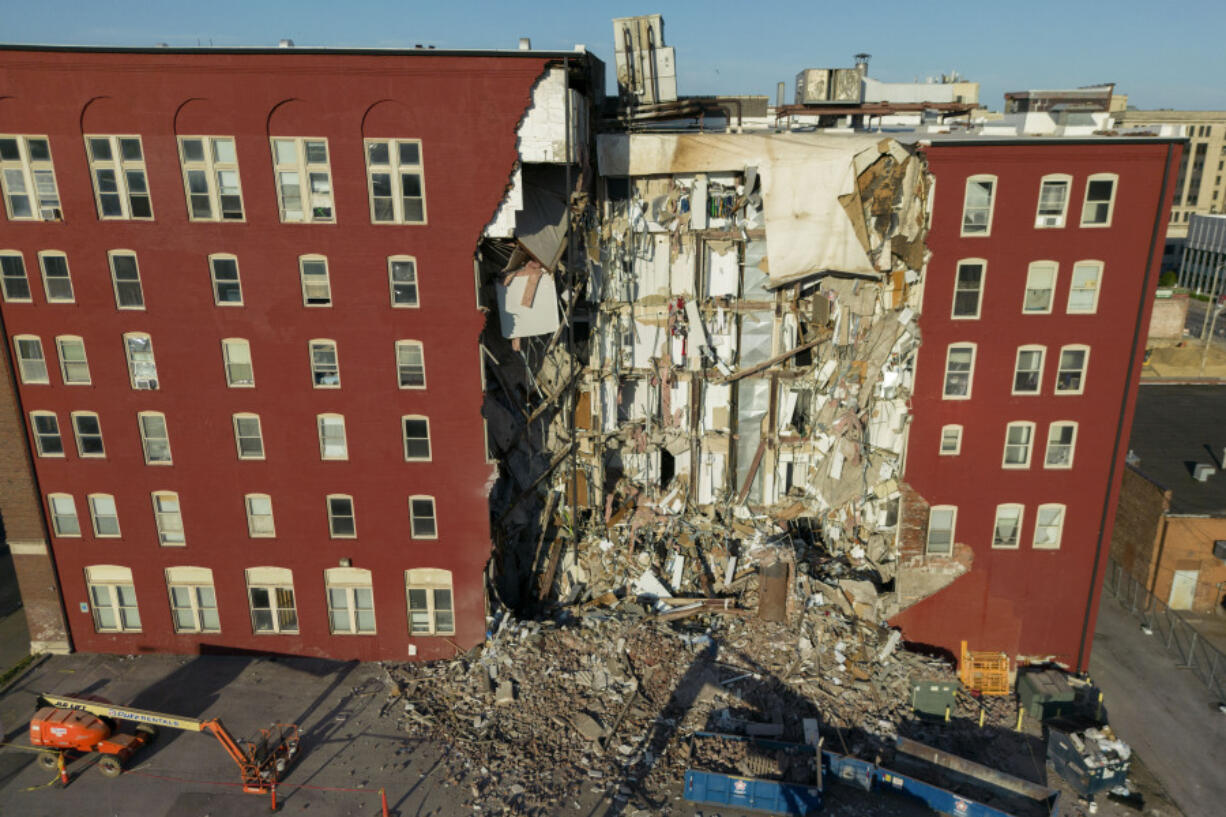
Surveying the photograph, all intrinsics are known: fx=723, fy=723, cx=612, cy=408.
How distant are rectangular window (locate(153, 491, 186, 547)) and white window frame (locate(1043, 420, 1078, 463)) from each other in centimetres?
2873

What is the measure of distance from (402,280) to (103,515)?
42.8ft

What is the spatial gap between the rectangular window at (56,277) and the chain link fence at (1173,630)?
137ft

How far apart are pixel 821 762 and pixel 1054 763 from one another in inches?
310

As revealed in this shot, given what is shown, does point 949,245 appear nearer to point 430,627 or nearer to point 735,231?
point 735,231

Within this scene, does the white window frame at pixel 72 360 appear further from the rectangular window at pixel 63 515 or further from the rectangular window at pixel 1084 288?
the rectangular window at pixel 1084 288

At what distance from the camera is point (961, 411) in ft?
78.3

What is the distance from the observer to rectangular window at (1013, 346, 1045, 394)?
76.7 ft

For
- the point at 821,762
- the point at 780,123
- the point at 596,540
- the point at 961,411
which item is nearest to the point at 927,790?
the point at 821,762

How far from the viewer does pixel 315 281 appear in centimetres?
2158

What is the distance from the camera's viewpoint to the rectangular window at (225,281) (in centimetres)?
2148

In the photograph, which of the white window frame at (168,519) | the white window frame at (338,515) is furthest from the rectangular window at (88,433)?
the white window frame at (338,515)

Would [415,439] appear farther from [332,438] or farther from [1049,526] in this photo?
[1049,526]

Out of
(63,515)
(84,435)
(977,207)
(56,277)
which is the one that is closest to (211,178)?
(56,277)

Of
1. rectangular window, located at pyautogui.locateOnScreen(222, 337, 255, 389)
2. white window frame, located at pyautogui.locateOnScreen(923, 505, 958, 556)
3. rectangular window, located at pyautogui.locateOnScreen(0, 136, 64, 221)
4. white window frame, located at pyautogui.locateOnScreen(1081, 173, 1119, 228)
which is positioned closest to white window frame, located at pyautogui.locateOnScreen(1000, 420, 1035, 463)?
white window frame, located at pyautogui.locateOnScreen(923, 505, 958, 556)
